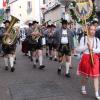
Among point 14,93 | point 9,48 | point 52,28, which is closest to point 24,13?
point 52,28

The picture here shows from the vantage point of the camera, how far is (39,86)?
1029 cm

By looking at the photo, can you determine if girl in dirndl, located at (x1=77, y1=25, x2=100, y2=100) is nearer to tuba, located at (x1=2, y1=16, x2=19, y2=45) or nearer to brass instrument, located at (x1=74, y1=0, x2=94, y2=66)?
brass instrument, located at (x1=74, y1=0, x2=94, y2=66)

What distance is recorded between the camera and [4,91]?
389 inches

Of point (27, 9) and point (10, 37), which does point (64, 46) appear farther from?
point (27, 9)

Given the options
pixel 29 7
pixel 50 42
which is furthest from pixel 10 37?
pixel 29 7

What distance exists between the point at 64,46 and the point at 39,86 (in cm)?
215

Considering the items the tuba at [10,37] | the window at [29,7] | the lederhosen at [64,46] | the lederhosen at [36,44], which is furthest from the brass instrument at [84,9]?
the window at [29,7]

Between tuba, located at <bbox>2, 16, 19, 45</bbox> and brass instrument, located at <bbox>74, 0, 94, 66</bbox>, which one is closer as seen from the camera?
brass instrument, located at <bbox>74, 0, 94, 66</bbox>

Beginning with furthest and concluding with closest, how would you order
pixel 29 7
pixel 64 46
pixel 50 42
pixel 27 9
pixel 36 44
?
pixel 27 9 → pixel 29 7 → pixel 50 42 → pixel 36 44 → pixel 64 46

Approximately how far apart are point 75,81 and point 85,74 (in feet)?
7.01

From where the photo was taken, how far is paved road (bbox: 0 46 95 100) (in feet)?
29.9

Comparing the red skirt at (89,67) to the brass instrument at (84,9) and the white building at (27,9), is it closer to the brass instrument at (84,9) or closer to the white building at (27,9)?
the brass instrument at (84,9)

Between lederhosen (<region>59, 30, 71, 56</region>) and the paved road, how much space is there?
27.9 inches

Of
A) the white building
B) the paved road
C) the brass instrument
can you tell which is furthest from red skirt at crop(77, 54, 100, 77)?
the white building
